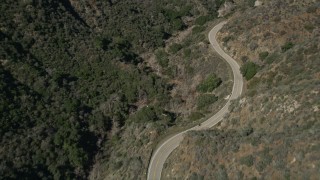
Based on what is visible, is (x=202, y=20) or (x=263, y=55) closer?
(x=263, y=55)

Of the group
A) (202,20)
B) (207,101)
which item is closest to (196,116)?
(207,101)

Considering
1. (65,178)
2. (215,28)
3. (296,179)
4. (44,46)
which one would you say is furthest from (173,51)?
(296,179)

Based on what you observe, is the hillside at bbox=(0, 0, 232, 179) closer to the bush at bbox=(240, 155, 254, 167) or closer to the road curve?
the road curve

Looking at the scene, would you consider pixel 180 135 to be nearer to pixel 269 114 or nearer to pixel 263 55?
pixel 269 114

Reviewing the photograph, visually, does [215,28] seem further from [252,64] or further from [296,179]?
[296,179]

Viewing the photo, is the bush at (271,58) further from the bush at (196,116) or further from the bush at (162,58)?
the bush at (162,58)

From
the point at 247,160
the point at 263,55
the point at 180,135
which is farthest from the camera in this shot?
the point at 263,55

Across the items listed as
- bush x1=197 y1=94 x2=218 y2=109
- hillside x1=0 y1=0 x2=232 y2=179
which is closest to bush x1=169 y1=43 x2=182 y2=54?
hillside x1=0 y1=0 x2=232 y2=179

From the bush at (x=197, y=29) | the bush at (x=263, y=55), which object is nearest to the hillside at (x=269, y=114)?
the bush at (x=263, y=55)
